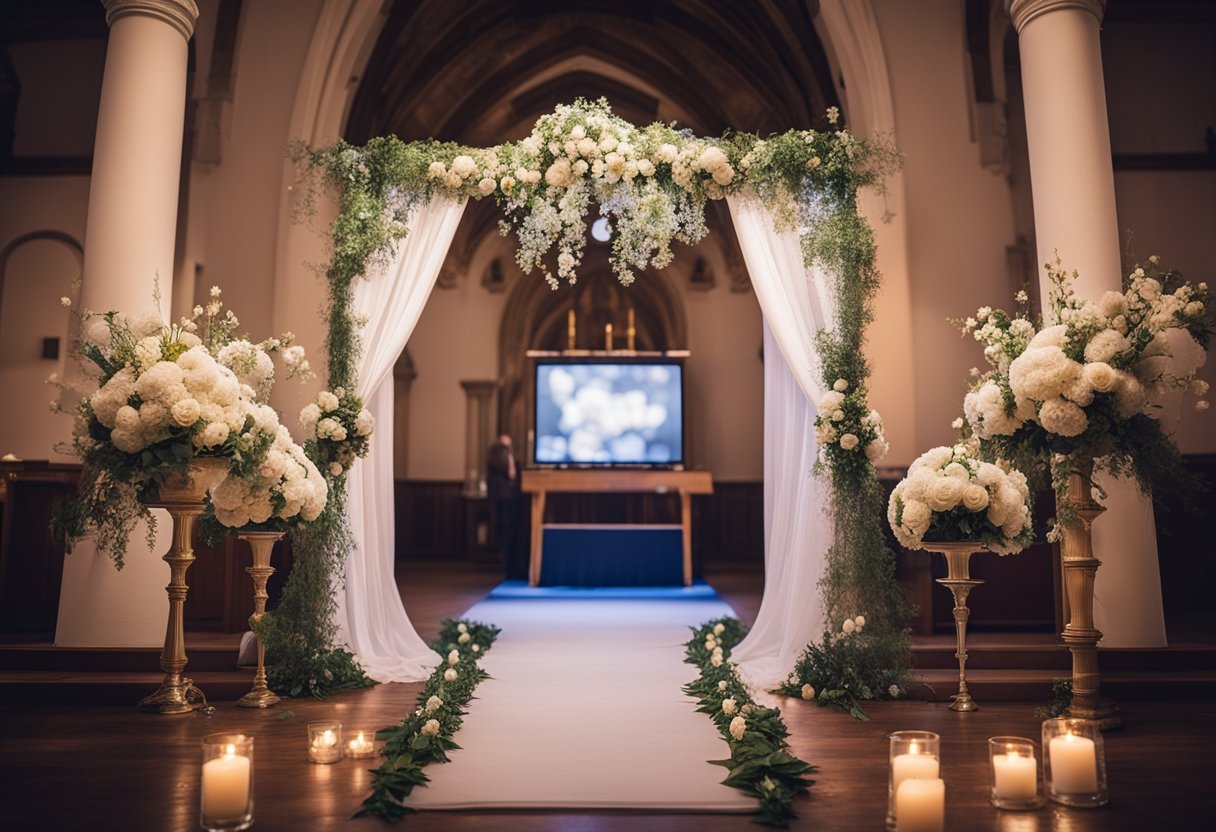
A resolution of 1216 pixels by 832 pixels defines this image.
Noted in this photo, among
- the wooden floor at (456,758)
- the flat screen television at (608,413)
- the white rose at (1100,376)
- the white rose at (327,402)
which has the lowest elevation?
the wooden floor at (456,758)

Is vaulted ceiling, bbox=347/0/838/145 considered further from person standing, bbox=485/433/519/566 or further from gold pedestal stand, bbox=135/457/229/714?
gold pedestal stand, bbox=135/457/229/714

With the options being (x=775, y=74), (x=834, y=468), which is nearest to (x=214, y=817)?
(x=834, y=468)

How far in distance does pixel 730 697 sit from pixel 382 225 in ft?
10.6

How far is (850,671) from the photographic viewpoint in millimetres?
4641

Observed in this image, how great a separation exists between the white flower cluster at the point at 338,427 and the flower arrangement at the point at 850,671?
2.66 metres

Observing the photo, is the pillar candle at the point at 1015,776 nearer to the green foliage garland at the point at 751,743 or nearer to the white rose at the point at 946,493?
the green foliage garland at the point at 751,743

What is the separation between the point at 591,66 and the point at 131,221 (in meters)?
8.99

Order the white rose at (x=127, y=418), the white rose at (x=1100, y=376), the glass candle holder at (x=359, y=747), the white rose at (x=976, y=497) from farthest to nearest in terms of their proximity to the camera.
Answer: the white rose at (x=976, y=497) → the white rose at (x=127, y=418) → the white rose at (x=1100, y=376) → the glass candle holder at (x=359, y=747)

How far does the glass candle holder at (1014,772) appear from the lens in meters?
2.73

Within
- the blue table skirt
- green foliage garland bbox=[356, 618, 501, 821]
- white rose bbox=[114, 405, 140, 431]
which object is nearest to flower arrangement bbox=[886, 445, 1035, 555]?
green foliage garland bbox=[356, 618, 501, 821]

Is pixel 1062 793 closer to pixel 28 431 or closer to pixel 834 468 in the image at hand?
pixel 834 468

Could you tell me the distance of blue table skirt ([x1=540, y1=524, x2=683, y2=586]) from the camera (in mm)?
10406

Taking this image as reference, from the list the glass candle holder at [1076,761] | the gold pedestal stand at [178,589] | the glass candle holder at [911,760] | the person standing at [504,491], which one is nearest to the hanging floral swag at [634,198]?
the gold pedestal stand at [178,589]

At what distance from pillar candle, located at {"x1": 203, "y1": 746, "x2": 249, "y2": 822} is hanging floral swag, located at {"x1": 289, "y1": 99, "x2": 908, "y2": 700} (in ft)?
8.11
